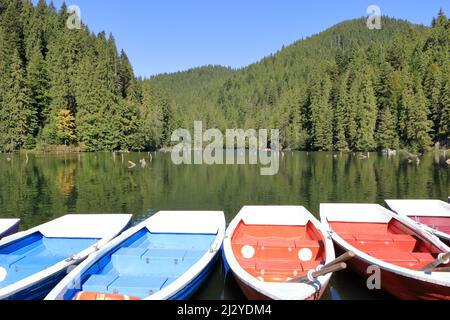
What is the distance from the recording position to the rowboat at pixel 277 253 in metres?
7.89

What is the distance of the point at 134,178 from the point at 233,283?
101ft

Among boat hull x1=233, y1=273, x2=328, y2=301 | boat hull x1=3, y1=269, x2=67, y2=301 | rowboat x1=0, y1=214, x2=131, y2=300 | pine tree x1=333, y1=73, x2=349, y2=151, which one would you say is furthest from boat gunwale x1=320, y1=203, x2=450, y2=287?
pine tree x1=333, y1=73, x2=349, y2=151

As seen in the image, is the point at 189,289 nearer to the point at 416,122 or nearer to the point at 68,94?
the point at 416,122

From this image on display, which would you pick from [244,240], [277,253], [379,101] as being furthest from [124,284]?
[379,101]

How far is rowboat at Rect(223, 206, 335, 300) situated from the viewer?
7.89 metres

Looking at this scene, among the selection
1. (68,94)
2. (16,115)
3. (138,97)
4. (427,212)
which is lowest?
(427,212)

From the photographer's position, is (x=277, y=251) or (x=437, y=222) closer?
(x=277, y=251)

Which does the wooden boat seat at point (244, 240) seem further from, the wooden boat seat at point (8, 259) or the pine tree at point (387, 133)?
the pine tree at point (387, 133)

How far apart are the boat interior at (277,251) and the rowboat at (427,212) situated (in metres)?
5.76

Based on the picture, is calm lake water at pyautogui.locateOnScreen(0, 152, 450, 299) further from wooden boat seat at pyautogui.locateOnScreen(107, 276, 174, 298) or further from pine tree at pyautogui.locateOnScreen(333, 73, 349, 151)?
pine tree at pyautogui.locateOnScreen(333, 73, 349, 151)

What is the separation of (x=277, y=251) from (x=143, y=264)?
4.12m

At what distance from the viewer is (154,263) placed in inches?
419
